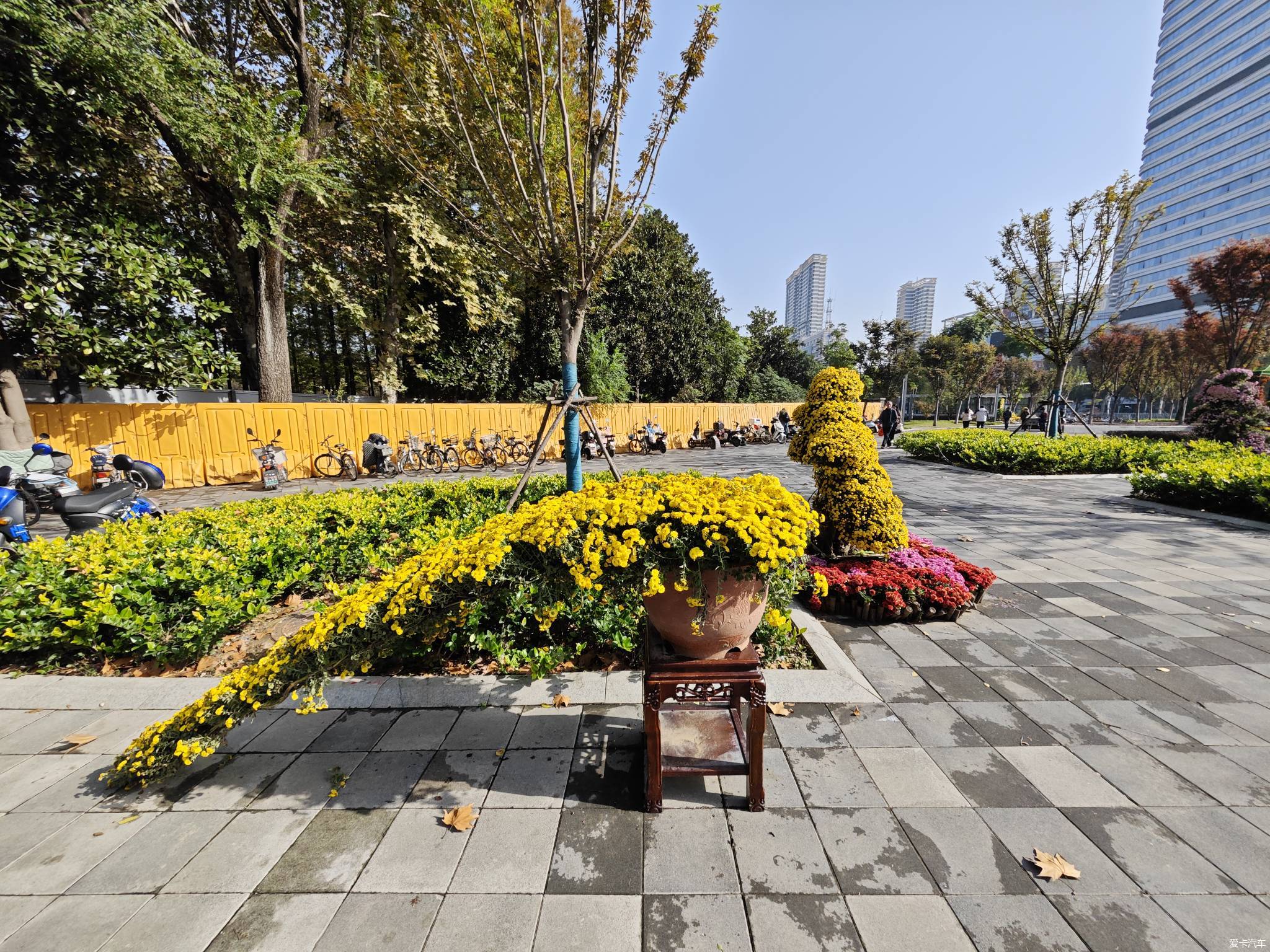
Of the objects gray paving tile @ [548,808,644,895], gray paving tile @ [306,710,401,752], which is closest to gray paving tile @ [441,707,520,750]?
gray paving tile @ [306,710,401,752]

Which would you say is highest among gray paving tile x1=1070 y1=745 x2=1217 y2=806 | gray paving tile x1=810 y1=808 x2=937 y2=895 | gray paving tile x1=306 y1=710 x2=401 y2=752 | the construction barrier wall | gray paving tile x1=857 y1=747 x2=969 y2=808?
the construction barrier wall

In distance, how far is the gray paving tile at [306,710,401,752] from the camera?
9.01 ft

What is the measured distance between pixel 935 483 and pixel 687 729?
1094 centimetres

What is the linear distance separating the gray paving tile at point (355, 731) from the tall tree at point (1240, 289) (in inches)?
1283

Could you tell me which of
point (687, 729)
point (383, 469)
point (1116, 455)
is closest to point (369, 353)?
point (383, 469)

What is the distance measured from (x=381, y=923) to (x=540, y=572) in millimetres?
1400

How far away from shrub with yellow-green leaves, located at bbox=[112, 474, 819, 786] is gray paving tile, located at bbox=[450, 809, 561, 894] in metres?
0.89

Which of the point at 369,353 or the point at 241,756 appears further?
the point at 369,353

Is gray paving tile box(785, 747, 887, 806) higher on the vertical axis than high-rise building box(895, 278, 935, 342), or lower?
lower

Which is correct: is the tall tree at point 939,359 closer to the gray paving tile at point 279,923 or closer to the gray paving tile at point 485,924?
the gray paving tile at point 485,924

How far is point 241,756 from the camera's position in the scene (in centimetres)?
267

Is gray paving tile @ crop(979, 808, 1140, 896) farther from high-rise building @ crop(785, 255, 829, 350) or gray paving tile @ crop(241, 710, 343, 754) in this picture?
high-rise building @ crop(785, 255, 829, 350)

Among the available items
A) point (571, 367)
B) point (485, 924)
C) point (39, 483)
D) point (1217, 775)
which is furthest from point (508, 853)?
point (39, 483)

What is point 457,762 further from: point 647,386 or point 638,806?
point 647,386
